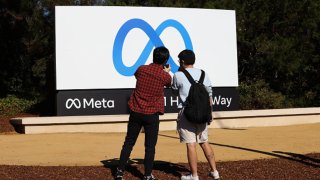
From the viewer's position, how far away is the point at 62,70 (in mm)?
16500

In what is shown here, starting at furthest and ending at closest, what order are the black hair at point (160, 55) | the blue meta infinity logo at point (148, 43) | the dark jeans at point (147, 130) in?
the blue meta infinity logo at point (148, 43)
the black hair at point (160, 55)
the dark jeans at point (147, 130)

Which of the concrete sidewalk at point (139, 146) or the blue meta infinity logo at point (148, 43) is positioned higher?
the blue meta infinity logo at point (148, 43)

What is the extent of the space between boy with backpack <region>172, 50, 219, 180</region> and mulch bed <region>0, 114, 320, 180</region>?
746 millimetres

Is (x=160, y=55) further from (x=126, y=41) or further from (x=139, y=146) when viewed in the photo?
(x=126, y=41)

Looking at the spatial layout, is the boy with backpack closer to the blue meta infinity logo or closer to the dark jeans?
the dark jeans

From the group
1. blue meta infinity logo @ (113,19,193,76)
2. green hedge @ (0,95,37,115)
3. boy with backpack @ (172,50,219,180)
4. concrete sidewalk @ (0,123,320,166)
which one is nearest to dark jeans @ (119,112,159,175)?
boy with backpack @ (172,50,219,180)

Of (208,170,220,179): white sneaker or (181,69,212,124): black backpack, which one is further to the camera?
(208,170,220,179): white sneaker

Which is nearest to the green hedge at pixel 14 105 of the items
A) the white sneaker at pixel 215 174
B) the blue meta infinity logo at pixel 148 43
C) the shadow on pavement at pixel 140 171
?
the blue meta infinity logo at pixel 148 43

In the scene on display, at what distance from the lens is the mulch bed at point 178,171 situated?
24.3ft

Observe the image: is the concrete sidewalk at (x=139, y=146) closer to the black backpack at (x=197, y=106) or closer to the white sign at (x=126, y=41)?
the black backpack at (x=197, y=106)

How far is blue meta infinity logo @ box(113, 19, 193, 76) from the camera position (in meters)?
17.1

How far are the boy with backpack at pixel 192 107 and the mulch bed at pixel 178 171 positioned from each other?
2.45 feet

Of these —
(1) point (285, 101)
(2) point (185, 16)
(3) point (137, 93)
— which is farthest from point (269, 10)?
(3) point (137, 93)

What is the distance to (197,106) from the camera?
21.6 feet
